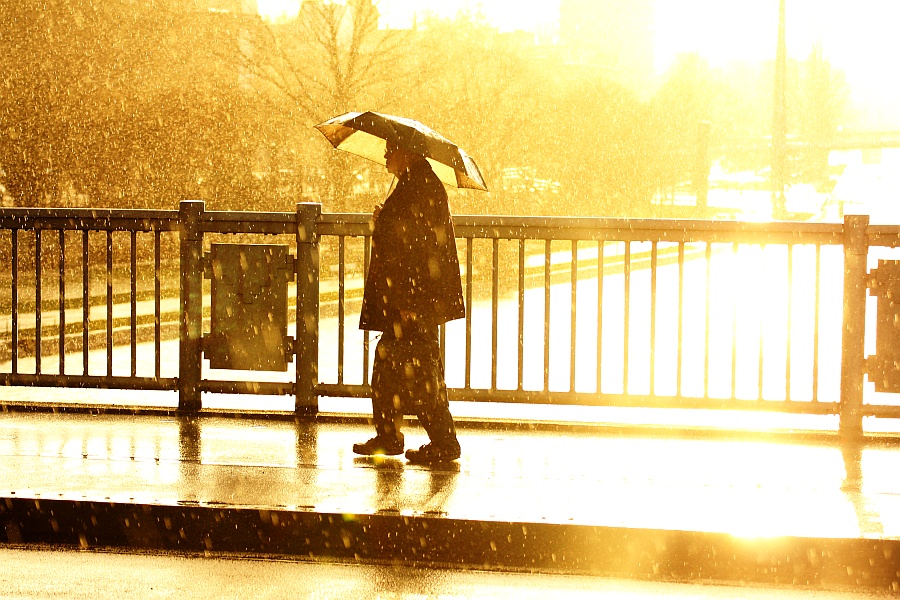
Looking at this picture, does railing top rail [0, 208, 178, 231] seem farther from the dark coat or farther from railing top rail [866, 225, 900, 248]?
railing top rail [866, 225, 900, 248]

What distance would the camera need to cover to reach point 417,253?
6430 mm

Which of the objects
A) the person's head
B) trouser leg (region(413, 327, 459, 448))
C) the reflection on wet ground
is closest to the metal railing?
the reflection on wet ground

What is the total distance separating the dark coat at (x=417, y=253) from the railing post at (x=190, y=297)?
1.89 metres

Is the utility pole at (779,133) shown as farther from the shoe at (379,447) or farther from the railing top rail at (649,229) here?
the shoe at (379,447)

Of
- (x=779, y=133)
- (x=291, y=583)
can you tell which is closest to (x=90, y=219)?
(x=291, y=583)

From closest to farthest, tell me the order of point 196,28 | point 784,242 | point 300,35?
1. point 784,242
2. point 196,28
3. point 300,35

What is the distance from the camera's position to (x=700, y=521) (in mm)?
5414

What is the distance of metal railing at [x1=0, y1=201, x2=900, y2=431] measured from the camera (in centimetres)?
774

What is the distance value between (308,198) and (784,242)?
22131mm

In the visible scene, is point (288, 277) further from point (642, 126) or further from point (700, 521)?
point (642, 126)

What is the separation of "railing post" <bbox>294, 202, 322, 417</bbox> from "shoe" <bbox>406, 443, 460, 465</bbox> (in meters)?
1.44

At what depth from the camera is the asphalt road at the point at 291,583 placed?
4871 millimetres

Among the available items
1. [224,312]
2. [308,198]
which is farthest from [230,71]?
[224,312]

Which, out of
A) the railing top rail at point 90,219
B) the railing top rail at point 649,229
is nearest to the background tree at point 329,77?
the railing top rail at point 90,219
